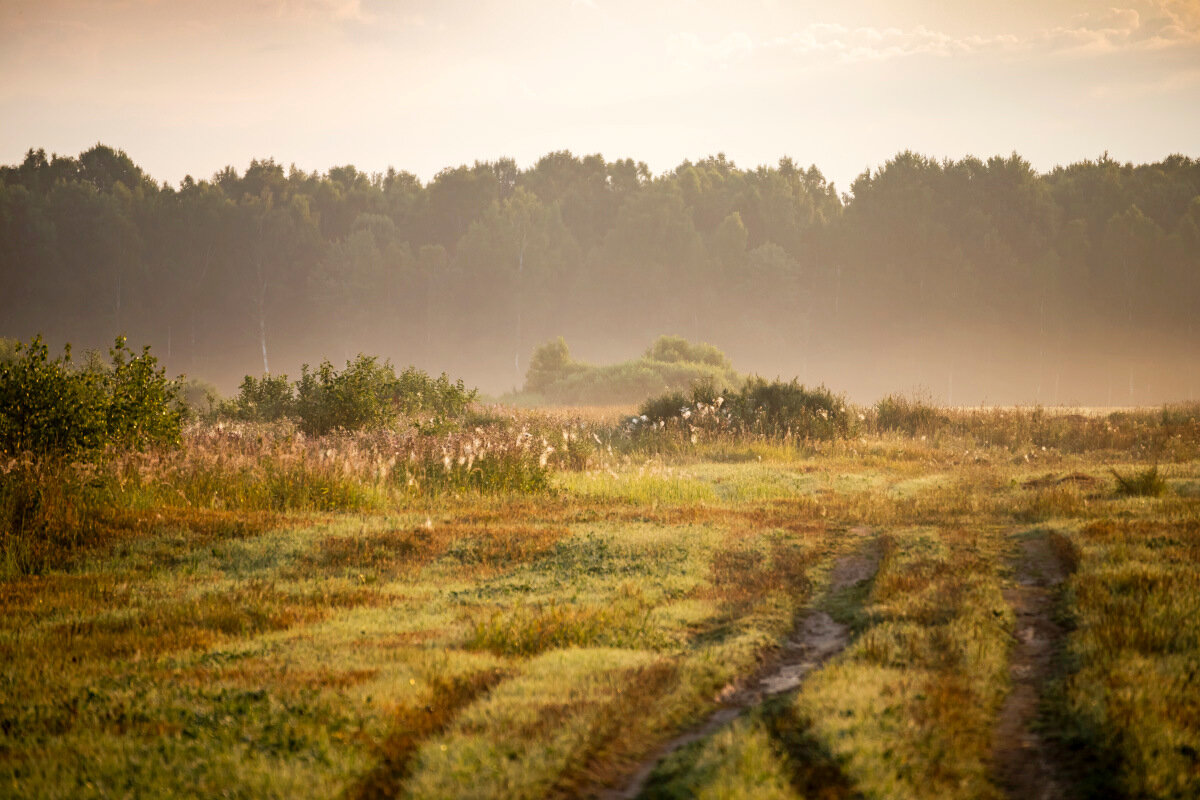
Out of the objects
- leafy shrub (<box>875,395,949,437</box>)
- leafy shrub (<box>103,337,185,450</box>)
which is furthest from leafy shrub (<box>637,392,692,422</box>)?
leafy shrub (<box>103,337,185,450</box>)

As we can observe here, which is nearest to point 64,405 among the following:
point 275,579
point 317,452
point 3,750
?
point 317,452

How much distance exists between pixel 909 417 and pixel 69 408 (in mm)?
20605

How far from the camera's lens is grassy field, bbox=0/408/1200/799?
214 inches

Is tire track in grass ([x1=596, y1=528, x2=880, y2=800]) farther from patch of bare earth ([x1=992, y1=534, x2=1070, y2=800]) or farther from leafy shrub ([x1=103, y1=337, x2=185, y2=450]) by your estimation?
leafy shrub ([x1=103, y1=337, x2=185, y2=450])

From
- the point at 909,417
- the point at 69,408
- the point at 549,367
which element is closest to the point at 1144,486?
the point at 909,417

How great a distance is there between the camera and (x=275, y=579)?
9.88 metres

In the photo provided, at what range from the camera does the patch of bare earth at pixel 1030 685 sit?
5.32 metres

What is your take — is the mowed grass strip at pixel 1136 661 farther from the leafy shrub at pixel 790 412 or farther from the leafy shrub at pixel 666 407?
the leafy shrub at pixel 666 407

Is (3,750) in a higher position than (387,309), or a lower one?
lower

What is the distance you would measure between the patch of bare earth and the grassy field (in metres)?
0.03

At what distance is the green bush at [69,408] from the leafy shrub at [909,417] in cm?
1863

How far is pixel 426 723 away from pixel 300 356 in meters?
83.3

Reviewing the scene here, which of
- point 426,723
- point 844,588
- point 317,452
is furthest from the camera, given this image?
point 317,452

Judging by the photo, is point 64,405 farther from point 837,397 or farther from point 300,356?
point 300,356
